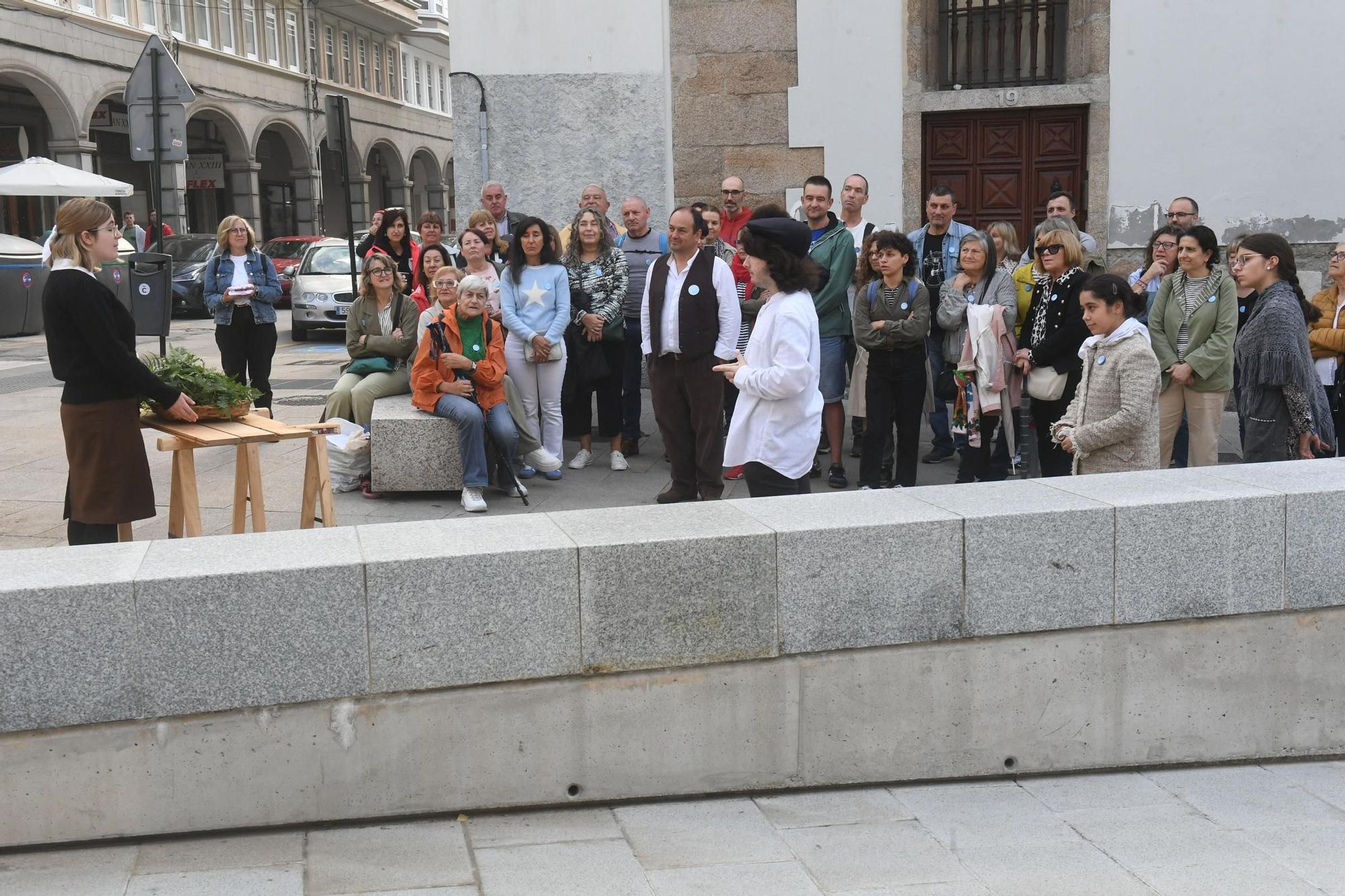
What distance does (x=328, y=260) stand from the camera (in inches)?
832

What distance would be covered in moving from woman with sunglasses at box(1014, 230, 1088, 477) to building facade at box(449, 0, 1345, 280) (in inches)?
147

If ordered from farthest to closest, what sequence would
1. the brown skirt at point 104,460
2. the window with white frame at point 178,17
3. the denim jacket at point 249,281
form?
the window with white frame at point 178,17, the denim jacket at point 249,281, the brown skirt at point 104,460

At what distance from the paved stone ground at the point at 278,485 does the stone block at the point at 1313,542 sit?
390cm

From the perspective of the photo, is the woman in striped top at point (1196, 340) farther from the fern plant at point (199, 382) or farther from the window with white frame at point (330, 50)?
the window with white frame at point (330, 50)

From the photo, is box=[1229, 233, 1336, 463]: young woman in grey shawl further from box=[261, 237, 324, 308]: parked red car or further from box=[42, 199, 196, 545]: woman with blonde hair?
box=[261, 237, 324, 308]: parked red car

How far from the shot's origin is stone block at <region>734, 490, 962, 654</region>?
4.54 metres

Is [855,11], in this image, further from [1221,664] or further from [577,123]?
[1221,664]

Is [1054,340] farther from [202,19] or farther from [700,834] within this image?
[202,19]

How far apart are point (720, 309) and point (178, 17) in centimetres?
3613

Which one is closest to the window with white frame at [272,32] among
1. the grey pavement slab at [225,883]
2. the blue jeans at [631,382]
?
the blue jeans at [631,382]

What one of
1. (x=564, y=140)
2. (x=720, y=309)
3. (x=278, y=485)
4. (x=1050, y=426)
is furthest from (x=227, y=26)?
(x=1050, y=426)

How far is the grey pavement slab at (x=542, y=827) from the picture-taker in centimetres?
434

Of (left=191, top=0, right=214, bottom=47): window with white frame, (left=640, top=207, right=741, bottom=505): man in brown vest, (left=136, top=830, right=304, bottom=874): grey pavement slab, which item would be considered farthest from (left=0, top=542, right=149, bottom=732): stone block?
(left=191, top=0, right=214, bottom=47): window with white frame

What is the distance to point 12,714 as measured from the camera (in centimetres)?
403
